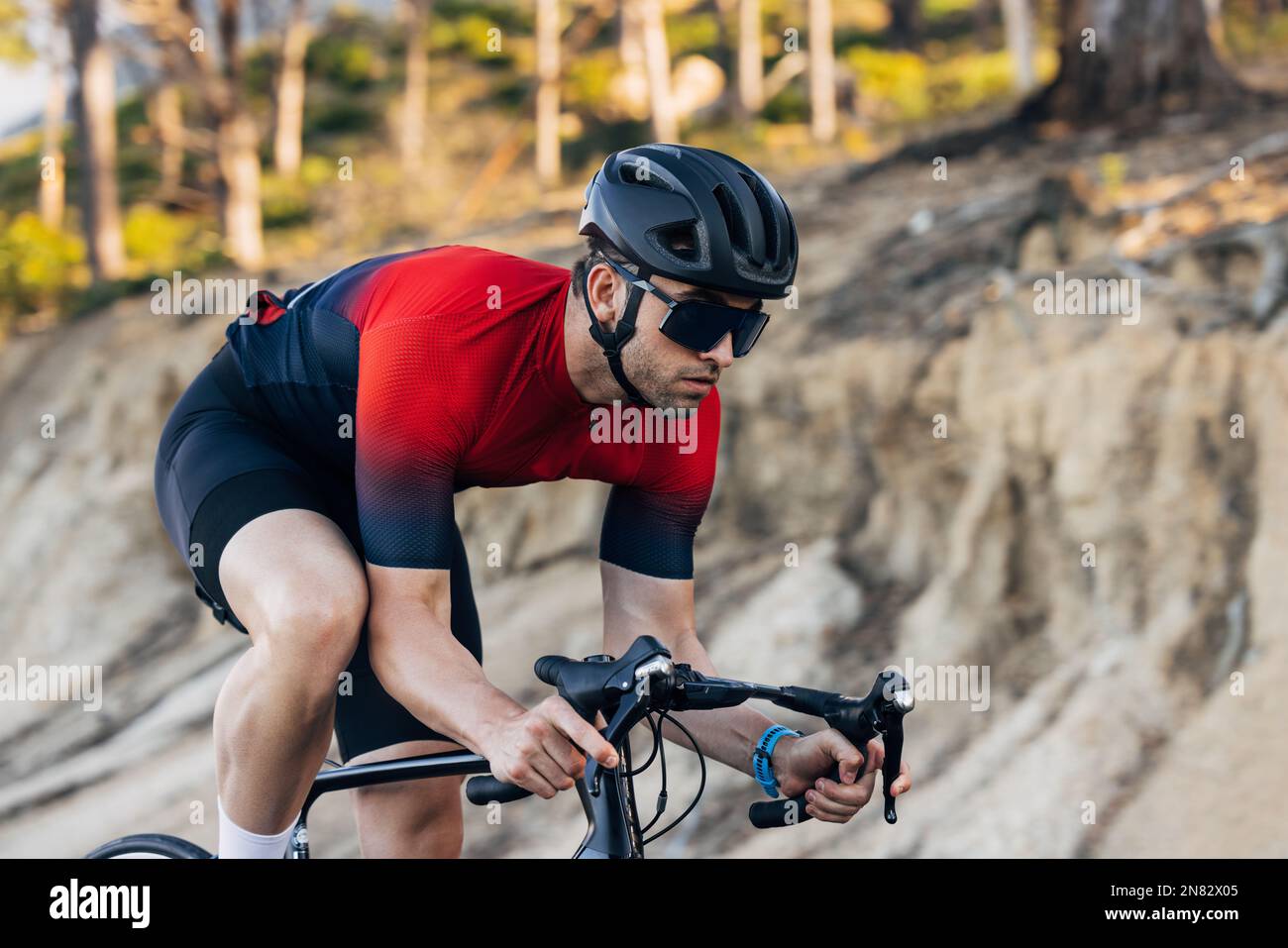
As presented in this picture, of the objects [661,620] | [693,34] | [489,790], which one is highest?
[693,34]

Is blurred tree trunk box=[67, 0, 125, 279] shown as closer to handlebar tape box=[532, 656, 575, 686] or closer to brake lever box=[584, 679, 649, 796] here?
handlebar tape box=[532, 656, 575, 686]

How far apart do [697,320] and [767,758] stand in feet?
3.41

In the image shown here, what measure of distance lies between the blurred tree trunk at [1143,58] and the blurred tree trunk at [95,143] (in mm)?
11577

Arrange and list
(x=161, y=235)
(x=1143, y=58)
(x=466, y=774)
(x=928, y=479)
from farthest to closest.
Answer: (x=161, y=235) < (x=1143, y=58) < (x=928, y=479) < (x=466, y=774)

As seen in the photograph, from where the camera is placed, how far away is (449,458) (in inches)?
132

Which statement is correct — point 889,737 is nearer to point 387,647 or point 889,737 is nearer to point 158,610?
point 387,647

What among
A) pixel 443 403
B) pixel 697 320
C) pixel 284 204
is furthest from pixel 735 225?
pixel 284 204

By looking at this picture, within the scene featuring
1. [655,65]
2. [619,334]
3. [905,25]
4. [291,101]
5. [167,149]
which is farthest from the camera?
[905,25]

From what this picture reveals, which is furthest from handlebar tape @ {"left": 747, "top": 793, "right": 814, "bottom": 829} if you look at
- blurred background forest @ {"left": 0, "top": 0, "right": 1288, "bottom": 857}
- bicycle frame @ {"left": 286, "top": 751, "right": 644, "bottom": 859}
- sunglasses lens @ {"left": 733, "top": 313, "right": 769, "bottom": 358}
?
blurred background forest @ {"left": 0, "top": 0, "right": 1288, "bottom": 857}

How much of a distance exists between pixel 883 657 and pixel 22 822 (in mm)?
6439

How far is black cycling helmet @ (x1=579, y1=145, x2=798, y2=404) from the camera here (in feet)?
10.8

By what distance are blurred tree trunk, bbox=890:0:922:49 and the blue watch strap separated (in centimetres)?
2533

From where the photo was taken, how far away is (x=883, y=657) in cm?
955

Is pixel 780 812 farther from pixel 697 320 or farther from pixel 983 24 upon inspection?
pixel 983 24
